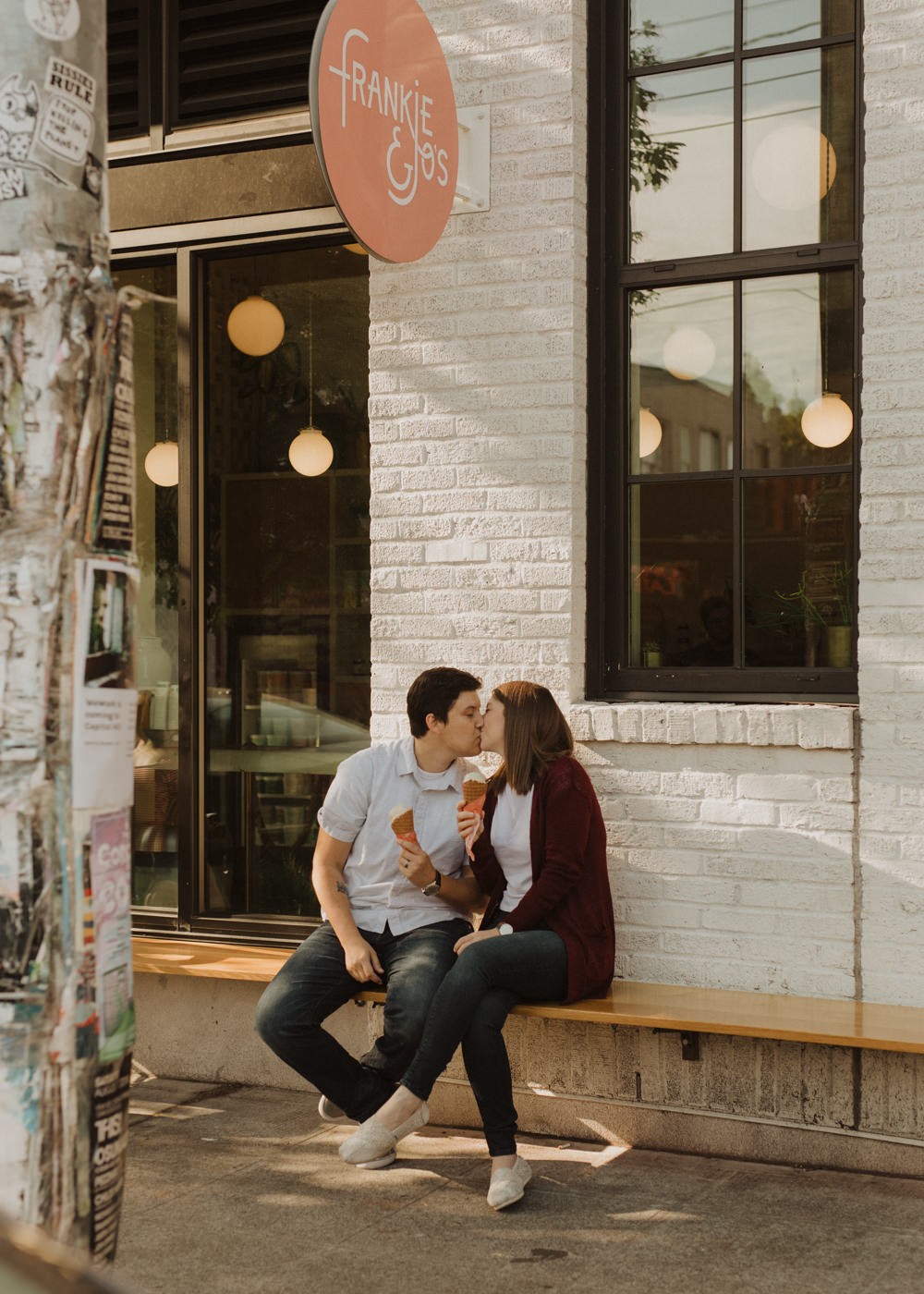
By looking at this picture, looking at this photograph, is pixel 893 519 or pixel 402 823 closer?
pixel 893 519

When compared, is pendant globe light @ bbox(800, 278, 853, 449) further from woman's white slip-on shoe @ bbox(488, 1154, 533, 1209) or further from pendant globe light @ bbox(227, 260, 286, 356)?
woman's white slip-on shoe @ bbox(488, 1154, 533, 1209)

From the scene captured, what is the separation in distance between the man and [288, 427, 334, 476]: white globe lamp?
128cm

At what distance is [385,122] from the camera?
439 centimetres

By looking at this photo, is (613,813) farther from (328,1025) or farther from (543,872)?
(328,1025)

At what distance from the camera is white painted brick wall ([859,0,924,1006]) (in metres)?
4.55


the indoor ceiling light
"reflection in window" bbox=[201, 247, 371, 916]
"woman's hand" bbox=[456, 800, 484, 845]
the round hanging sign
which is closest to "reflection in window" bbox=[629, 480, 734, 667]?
the indoor ceiling light

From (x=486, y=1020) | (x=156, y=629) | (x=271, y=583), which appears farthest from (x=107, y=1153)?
(x=156, y=629)

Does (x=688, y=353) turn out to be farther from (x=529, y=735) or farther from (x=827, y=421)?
(x=529, y=735)

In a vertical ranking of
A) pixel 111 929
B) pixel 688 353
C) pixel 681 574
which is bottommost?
pixel 111 929

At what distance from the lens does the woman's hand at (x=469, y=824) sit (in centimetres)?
483

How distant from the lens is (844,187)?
4.83 meters

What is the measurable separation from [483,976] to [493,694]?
34.8 inches

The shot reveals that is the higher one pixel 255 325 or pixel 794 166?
pixel 794 166

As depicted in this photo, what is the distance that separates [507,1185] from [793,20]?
3.66m
